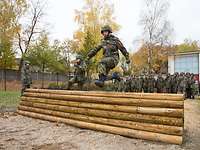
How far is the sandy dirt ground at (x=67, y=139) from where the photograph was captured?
6480 mm

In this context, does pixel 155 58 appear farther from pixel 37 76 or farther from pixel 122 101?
pixel 122 101

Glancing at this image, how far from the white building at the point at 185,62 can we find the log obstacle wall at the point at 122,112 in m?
32.4

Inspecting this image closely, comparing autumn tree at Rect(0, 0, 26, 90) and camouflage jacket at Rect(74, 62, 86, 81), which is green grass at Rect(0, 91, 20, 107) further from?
autumn tree at Rect(0, 0, 26, 90)

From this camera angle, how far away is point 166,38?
45.4 meters

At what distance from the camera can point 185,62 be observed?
42.0 metres

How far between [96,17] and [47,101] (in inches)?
1226

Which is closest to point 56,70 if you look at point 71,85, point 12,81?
point 12,81

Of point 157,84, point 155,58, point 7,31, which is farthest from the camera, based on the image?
point 155,58

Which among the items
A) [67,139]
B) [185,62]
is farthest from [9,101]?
[185,62]

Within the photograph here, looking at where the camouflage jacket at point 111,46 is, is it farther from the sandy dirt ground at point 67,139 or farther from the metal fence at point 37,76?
the metal fence at point 37,76

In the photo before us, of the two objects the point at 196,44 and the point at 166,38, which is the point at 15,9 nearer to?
the point at 166,38

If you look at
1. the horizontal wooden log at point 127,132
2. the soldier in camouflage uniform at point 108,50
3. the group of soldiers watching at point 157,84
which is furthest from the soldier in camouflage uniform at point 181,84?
the horizontal wooden log at point 127,132

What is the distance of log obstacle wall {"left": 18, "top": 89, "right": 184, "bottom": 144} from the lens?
21.8 feet

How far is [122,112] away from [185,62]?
35.7 meters
